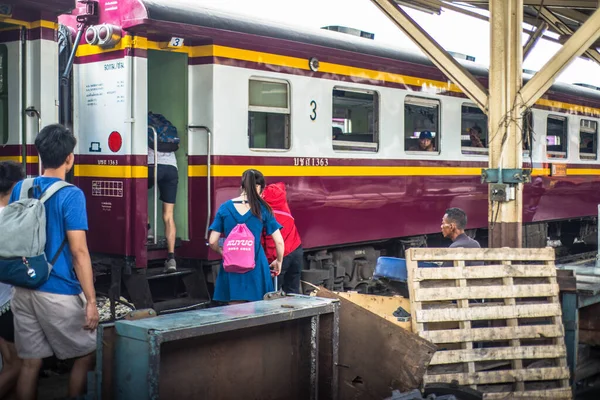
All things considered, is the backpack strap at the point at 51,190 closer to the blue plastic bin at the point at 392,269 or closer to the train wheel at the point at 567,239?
the blue plastic bin at the point at 392,269

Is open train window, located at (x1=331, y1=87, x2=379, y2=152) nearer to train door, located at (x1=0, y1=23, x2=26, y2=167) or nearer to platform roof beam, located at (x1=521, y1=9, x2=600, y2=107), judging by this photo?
platform roof beam, located at (x1=521, y1=9, x2=600, y2=107)

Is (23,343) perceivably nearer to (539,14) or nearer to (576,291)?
(576,291)

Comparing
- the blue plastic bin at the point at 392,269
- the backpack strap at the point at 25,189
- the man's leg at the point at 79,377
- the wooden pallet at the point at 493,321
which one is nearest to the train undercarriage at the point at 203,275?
the blue plastic bin at the point at 392,269

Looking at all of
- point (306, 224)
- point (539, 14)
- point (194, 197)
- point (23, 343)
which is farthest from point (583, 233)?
point (23, 343)

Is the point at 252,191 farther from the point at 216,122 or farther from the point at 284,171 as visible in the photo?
the point at 284,171

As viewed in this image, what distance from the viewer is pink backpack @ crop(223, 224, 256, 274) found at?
615cm

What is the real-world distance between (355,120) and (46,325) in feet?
19.6

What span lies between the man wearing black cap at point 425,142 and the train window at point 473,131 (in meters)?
0.78

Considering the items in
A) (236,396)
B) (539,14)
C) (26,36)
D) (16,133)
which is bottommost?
(236,396)

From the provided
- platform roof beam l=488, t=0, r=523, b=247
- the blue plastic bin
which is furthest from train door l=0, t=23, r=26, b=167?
platform roof beam l=488, t=0, r=523, b=247

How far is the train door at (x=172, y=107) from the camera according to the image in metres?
8.18

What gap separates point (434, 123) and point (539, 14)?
2051 mm

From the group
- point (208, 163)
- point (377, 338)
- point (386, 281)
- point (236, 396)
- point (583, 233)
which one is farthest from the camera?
point (583, 233)

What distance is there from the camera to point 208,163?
8.08 meters
